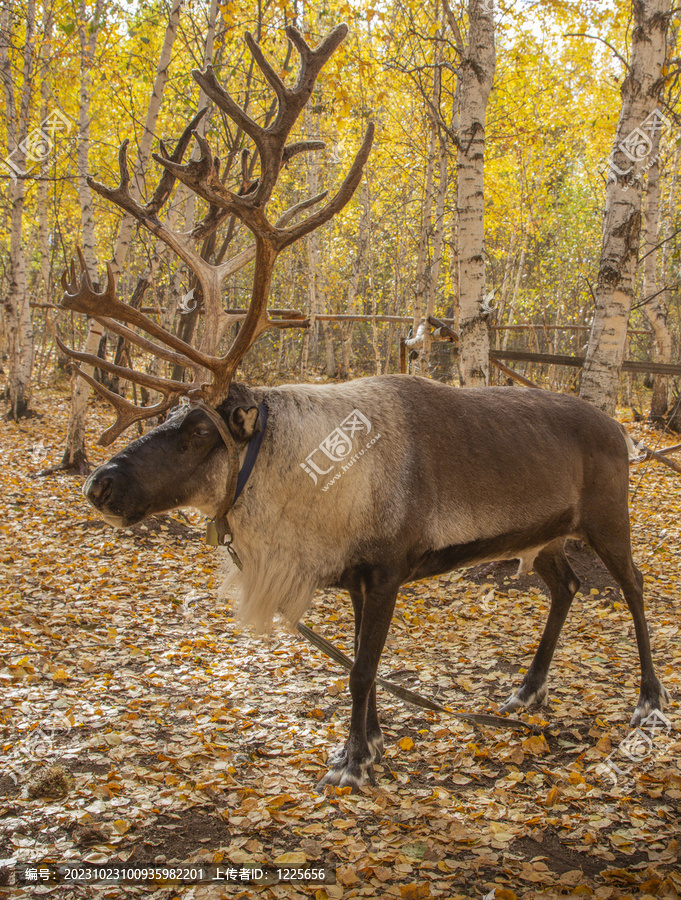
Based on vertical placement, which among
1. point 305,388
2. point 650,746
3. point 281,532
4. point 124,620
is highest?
point 305,388

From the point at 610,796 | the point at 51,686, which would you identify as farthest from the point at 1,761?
the point at 610,796

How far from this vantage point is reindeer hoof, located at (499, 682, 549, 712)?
13.0 feet

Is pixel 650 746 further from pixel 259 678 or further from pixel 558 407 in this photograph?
pixel 259 678

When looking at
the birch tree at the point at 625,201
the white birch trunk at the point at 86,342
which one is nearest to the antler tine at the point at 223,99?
the birch tree at the point at 625,201

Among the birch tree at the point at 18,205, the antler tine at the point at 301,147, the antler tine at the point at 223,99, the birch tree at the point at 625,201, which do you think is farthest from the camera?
the birch tree at the point at 18,205

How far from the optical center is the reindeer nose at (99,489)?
291 centimetres

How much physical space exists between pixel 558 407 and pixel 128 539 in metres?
4.87

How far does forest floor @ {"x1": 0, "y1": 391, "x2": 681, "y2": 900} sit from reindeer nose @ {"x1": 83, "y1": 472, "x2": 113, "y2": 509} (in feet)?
4.24

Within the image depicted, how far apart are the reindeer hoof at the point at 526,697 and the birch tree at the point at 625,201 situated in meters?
3.03

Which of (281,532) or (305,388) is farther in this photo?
(305,388)

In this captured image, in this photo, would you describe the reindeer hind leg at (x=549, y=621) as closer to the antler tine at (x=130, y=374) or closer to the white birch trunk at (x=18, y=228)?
the antler tine at (x=130, y=374)

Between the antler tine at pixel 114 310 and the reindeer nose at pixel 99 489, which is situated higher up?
the antler tine at pixel 114 310

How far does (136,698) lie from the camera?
389 centimetres

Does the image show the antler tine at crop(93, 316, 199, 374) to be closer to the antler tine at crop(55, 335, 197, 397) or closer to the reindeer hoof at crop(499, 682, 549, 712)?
the antler tine at crop(55, 335, 197, 397)
